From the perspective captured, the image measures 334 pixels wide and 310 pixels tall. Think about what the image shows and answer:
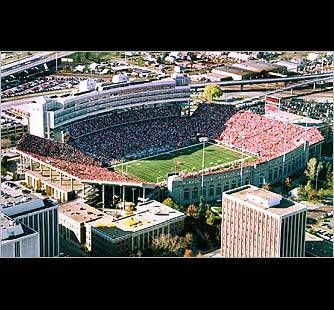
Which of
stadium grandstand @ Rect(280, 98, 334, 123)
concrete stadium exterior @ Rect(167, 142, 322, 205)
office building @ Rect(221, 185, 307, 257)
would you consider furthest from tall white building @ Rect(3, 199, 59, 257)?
stadium grandstand @ Rect(280, 98, 334, 123)

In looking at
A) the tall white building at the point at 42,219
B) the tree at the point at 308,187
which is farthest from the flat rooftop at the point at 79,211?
the tree at the point at 308,187

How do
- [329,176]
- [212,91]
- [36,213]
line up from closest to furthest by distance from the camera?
[36,213] < [329,176] < [212,91]

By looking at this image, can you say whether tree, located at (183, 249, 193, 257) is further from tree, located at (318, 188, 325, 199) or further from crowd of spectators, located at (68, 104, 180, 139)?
crowd of spectators, located at (68, 104, 180, 139)

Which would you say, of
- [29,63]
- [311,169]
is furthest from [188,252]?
[29,63]

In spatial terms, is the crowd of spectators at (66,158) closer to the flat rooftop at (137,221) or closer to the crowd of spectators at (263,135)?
the flat rooftop at (137,221)

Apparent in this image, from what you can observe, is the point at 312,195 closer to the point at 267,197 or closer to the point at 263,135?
the point at 267,197
